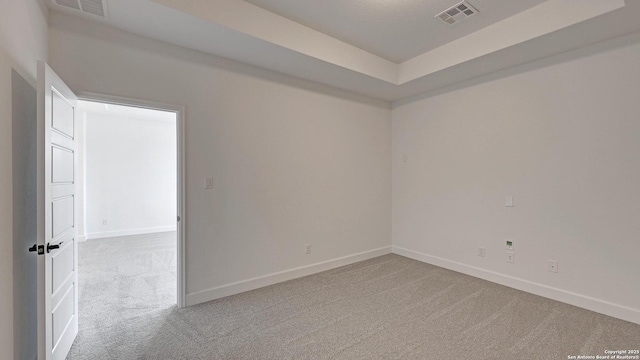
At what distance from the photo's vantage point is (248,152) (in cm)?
336

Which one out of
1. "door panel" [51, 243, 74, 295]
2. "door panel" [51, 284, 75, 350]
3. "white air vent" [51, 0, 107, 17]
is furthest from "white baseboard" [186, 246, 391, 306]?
"white air vent" [51, 0, 107, 17]

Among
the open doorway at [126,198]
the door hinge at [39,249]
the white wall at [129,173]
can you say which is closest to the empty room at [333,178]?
the door hinge at [39,249]

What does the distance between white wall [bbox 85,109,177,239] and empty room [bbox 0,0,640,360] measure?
2390 mm

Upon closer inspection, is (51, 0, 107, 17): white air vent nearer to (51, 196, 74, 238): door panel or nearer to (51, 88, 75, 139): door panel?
(51, 88, 75, 139): door panel

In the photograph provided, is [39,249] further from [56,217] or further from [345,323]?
[345,323]

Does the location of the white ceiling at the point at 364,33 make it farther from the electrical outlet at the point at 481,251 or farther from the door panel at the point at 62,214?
the electrical outlet at the point at 481,251

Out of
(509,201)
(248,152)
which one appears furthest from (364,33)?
(509,201)

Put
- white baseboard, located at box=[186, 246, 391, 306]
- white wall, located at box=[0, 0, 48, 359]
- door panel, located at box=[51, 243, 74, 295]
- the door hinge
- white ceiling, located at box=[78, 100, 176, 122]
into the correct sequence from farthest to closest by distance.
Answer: white ceiling, located at box=[78, 100, 176, 122]
white baseboard, located at box=[186, 246, 391, 306]
door panel, located at box=[51, 243, 74, 295]
the door hinge
white wall, located at box=[0, 0, 48, 359]

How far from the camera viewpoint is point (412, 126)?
15.1ft

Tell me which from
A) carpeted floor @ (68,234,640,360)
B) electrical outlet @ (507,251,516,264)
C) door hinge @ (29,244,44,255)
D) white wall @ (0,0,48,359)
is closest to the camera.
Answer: white wall @ (0,0,48,359)

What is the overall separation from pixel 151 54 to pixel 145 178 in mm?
4919

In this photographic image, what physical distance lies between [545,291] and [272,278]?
3.14m

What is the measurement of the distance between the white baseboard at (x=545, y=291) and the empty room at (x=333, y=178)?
18mm

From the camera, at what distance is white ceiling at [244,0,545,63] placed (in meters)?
2.64
